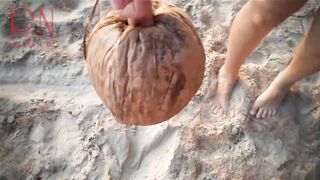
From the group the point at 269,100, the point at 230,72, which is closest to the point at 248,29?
the point at 230,72

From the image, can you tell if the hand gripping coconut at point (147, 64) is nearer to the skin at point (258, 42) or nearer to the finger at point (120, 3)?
the finger at point (120, 3)

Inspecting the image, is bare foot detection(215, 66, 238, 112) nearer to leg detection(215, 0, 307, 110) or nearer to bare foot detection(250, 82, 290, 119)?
leg detection(215, 0, 307, 110)

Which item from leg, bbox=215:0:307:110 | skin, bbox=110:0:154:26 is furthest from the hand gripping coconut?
leg, bbox=215:0:307:110

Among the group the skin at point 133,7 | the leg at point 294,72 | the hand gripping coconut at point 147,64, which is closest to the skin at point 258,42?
the leg at point 294,72

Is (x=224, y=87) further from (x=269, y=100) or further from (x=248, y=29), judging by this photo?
(x=248, y=29)

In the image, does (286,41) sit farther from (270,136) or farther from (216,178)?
(216,178)
